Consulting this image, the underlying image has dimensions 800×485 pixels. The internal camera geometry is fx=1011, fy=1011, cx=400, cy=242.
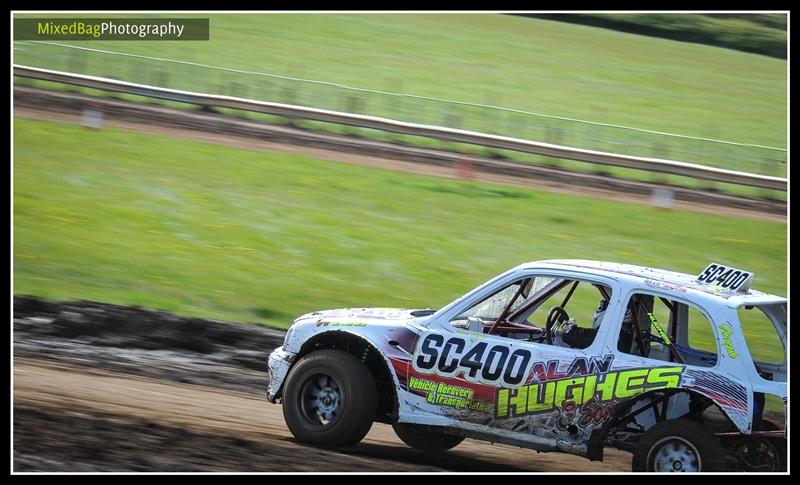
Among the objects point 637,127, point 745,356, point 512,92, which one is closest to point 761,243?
point 637,127

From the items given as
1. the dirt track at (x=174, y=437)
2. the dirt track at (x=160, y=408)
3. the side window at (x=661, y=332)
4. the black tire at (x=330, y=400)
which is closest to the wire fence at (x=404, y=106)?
the dirt track at (x=160, y=408)

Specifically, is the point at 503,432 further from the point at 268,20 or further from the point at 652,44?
the point at 652,44

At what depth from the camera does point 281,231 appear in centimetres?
1560

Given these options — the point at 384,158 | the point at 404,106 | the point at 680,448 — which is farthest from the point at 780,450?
the point at 404,106

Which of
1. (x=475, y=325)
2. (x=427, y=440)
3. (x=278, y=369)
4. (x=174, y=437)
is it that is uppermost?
(x=475, y=325)

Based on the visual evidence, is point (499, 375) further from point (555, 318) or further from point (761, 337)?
point (761, 337)

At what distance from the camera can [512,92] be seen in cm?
A: 1786

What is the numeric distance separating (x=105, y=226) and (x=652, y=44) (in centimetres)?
896

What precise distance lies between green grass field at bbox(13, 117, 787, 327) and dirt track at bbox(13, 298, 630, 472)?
0.83 meters

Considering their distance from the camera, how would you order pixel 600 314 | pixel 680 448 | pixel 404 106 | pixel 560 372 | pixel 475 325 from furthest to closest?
1. pixel 404 106
2. pixel 600 314
3. pixel 475 325
4. pixel 560 372
5. pixel 680 448

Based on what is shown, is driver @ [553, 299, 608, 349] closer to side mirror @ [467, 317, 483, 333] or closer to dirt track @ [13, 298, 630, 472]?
side mirror @ [467, 317, 483, 333]

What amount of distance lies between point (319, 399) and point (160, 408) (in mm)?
1967

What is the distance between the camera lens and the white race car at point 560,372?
6887 millimetres

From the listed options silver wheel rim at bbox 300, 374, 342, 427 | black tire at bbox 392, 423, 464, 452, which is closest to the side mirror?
silver wheel rim at bbox 300, 374, 342, 427
